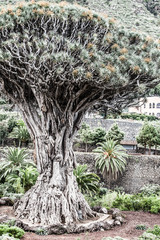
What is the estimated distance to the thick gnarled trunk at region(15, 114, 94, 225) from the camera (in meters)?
9.82

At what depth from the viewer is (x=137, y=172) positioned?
71.5 feet

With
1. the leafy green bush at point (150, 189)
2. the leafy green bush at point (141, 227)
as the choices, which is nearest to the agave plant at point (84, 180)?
the leafy green bush at point (150, 189)

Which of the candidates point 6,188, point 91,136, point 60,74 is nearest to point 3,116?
point 91,136

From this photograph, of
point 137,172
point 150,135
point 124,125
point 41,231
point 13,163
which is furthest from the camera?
point 124,125

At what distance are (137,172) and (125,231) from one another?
12582mm

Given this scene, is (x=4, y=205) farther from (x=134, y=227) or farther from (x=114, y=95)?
(x=114, y=95)

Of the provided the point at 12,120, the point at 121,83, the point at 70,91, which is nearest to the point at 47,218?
the point at 70,91

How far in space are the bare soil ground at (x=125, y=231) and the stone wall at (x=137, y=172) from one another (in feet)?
30.0

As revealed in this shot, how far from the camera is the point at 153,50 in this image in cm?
1020

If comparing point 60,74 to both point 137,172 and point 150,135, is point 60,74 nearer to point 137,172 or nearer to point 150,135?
point 137,172

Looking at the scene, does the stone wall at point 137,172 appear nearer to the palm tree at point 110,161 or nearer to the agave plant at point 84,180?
the palm tree at point 110,161

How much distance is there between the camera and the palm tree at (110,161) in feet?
67.7

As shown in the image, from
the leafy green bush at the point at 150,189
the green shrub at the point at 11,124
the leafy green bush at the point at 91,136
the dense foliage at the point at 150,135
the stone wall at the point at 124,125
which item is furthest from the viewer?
the stone wall at the point at 124,125

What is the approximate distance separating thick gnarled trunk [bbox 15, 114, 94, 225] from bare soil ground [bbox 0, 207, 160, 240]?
3.16 ft
